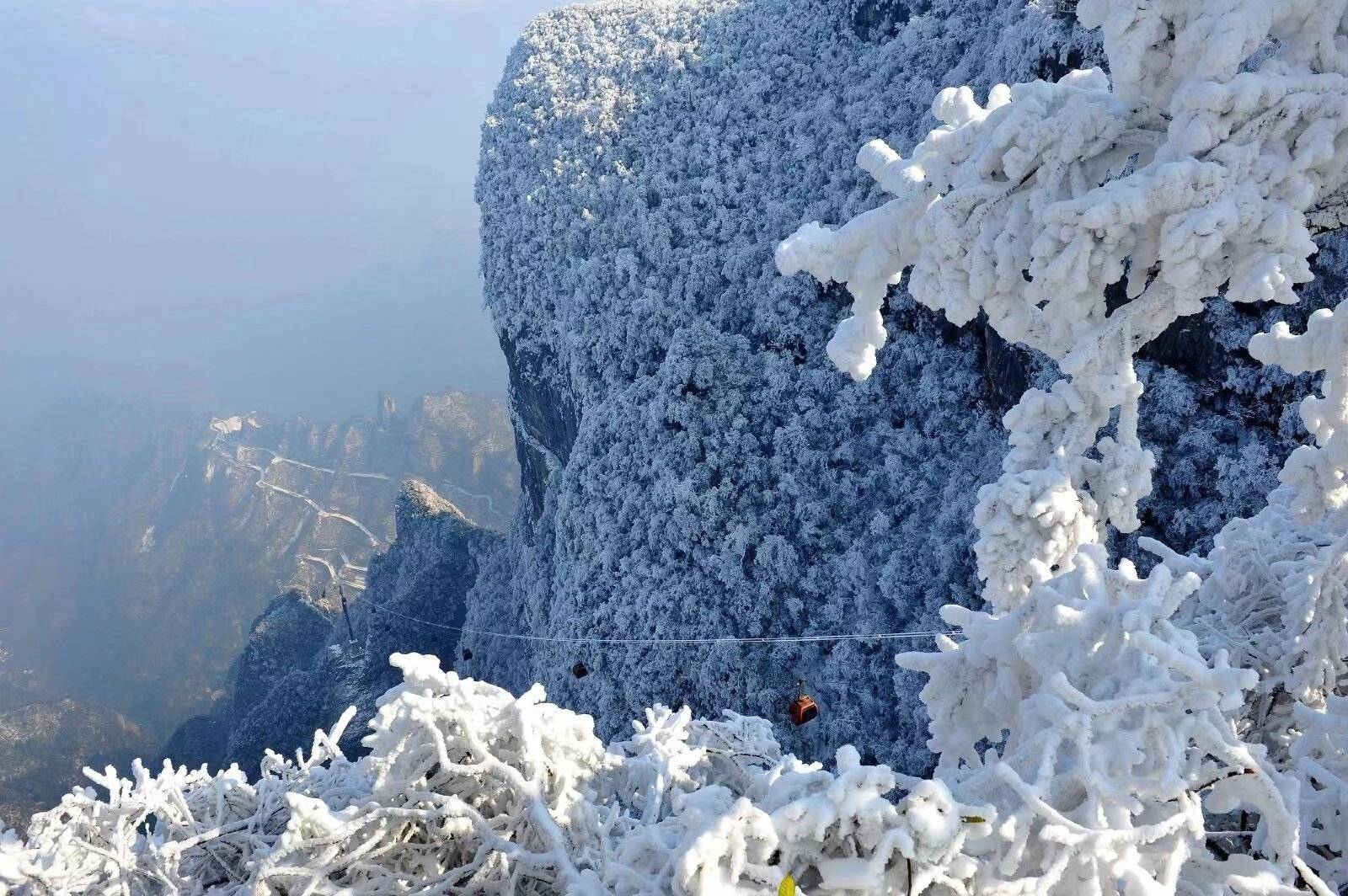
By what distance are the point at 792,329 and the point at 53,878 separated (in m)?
23.8

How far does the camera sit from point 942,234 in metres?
3.96

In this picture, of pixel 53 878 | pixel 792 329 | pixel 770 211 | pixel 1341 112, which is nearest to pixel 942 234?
pixel 1341 112

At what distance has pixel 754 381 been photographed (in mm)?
26781

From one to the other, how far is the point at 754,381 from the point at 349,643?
45.2 m

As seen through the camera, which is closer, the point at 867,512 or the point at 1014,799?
the point at 1014,799

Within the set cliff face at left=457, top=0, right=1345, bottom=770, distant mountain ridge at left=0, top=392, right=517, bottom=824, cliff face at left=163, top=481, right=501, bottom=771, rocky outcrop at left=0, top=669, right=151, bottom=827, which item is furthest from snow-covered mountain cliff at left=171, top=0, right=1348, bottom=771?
distant mountain ridge at left=0, top=392, right=517, bottom=824

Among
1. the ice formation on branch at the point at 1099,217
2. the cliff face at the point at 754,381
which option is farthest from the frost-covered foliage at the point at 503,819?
the cliff face at the point at 754,381

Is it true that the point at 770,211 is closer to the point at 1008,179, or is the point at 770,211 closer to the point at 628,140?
the point at 628,140

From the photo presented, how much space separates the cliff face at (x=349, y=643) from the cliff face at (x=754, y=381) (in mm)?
15842

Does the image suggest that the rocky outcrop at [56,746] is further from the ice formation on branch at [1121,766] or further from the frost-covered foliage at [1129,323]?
the ice formation on branch at [1121,766]

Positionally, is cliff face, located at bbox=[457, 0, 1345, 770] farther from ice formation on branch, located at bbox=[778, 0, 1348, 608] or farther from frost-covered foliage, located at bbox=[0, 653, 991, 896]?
frost-covered foliage, located at bbox=[0, 653, 991, 896]

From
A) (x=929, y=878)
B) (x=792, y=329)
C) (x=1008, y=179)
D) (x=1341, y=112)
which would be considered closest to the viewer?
(x=929, y=878)

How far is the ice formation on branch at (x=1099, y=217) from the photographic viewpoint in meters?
3.38

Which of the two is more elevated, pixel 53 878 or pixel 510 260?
pixel 510 260
